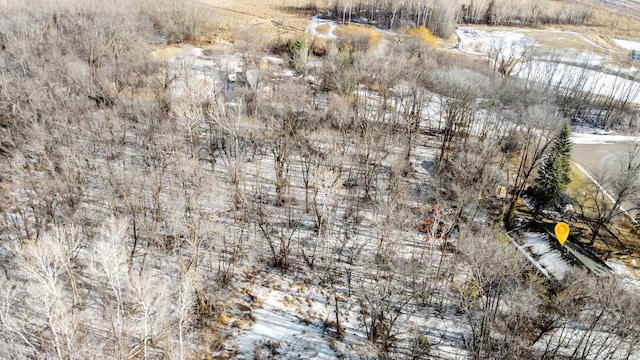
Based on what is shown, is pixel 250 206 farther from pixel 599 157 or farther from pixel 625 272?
pixel 599 157

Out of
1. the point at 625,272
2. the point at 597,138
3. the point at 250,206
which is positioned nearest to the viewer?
the point at 625,272

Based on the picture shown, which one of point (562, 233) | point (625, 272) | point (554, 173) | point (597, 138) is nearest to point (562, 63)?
point (597, 138)

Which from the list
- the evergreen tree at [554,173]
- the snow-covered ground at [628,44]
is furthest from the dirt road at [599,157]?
the snow-covered ground at [628,44]

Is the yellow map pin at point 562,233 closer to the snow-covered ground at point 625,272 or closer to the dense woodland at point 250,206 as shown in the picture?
the dense woodland at point 250,206

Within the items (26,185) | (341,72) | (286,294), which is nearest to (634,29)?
(341,72)

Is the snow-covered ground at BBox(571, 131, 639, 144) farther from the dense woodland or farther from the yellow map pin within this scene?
the yellow map pin

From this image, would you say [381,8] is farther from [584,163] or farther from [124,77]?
[124,77]

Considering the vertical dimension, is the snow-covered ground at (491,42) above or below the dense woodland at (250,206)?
above

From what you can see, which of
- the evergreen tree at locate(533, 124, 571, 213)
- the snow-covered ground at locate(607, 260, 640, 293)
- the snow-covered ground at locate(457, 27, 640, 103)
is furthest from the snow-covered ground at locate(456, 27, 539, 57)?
the snow-covered ground at locate(607, 260, 640, 293)
